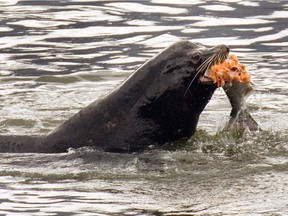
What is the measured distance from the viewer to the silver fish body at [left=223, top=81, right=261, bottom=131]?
10141 mm

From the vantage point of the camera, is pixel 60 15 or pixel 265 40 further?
pixel 60 15

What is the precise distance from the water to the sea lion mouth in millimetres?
670

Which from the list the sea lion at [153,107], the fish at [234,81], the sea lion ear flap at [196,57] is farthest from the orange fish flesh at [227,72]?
the sea lion ear flap at [196,57]

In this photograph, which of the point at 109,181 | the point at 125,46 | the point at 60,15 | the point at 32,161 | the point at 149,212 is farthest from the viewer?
the point at 60,15

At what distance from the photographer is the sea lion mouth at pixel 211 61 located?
377 inches

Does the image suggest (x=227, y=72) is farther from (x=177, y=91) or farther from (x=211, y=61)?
(x=177, y=91)

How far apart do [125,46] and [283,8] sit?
3347 millimetres

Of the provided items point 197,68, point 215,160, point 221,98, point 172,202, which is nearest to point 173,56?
point 197,68

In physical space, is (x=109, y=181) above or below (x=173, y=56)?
below

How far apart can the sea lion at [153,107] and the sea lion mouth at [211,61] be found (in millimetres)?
15

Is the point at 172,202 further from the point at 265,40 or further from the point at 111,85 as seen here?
the point at 265,40

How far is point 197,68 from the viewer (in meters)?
9.69

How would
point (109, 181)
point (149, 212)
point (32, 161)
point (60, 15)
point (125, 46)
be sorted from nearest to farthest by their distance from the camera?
point (149, 212), point (109, 181), point (32, 161), point (125, 46), point (60, 15)

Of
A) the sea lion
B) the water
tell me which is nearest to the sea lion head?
the sea lion
